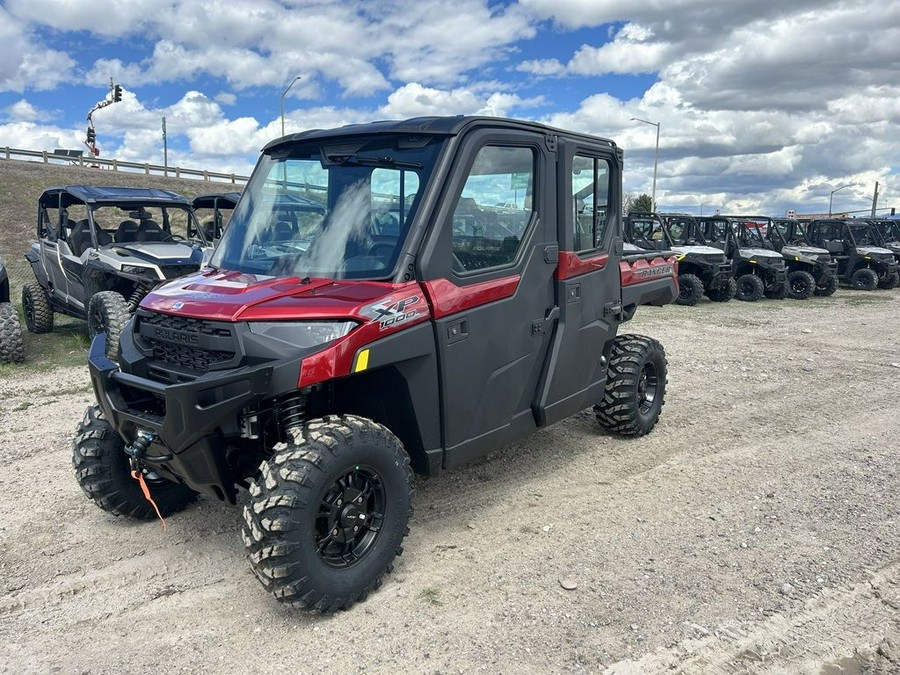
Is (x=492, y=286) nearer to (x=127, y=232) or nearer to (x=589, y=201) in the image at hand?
(x=589, y=201)

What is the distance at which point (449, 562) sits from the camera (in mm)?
3744

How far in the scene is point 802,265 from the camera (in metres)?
17.9

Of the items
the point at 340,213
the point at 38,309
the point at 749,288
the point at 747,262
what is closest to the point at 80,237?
the point at 38,309

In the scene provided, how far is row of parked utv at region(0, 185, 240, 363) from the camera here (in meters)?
8.44

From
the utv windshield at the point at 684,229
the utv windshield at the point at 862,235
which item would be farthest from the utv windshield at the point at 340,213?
the utv windshield at the point at 862,235

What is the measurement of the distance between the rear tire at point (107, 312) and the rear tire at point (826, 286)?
1654cm

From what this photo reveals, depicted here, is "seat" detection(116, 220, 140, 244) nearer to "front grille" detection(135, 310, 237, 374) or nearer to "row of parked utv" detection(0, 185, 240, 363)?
"row of parked utv" detection(0, 185, 240, 363)

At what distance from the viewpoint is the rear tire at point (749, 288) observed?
16.8m

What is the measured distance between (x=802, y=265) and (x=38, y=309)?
55.7 ft

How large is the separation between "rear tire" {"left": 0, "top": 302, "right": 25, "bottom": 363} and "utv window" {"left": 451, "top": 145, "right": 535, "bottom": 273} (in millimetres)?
7006

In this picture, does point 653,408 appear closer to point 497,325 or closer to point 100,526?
point 497,325

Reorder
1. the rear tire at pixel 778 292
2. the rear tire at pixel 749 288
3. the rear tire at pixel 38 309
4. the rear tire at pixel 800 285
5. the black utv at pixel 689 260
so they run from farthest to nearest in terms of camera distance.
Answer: the rear tire at pixel 800 285
the rear tire at pixel 778 292
the rear tire at pixel 749 288
the black utv at pixel 689 260
the rear tire at pixel 38 309

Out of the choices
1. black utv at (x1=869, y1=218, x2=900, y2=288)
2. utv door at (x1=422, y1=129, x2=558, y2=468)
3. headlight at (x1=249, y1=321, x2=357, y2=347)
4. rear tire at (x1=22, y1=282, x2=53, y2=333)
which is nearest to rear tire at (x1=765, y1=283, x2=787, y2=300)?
black utv at (x1=869, y1=218, x2=900, y2=288)

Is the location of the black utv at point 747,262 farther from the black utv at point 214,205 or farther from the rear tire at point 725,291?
the black utv at point 214,205
